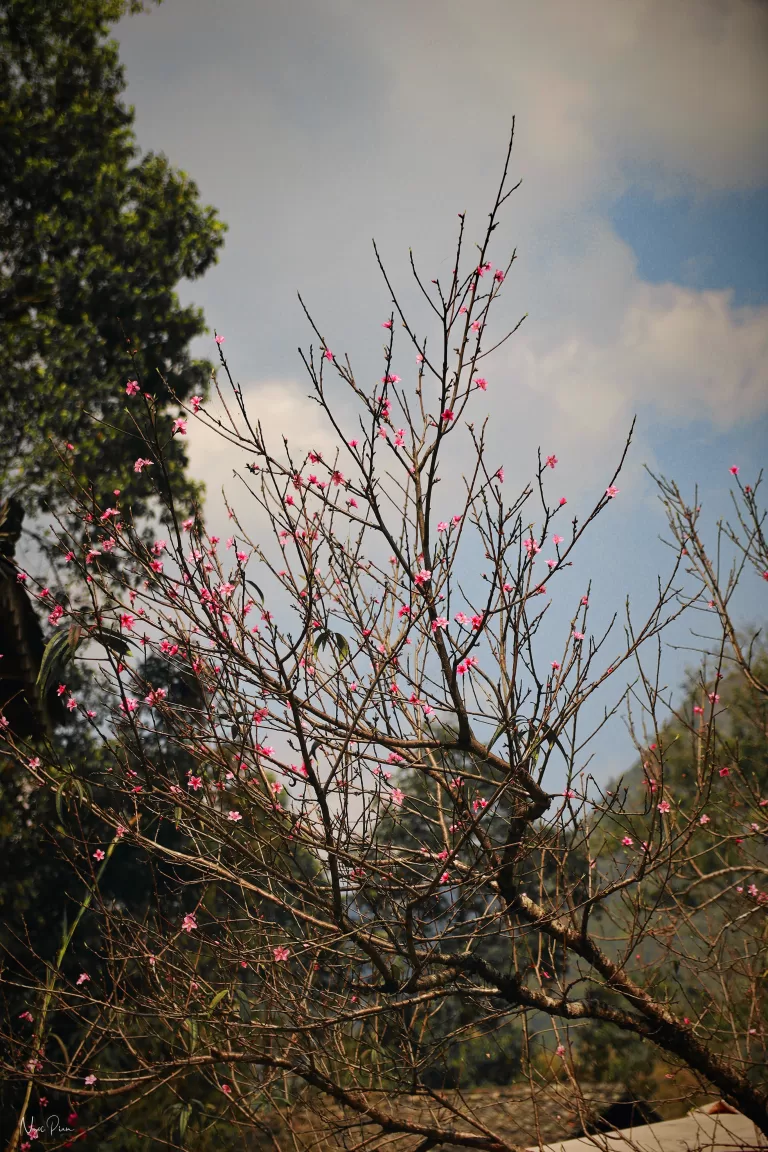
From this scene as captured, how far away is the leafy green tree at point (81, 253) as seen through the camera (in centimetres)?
1369

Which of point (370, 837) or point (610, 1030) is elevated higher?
point (370, 837)

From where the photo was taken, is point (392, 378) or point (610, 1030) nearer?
point (392, 378)

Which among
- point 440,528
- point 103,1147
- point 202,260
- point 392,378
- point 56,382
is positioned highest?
point 202,260

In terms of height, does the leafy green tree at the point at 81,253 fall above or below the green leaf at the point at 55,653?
above

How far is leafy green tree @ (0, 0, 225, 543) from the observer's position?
13.7m

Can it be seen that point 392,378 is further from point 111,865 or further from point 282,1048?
point 111,865

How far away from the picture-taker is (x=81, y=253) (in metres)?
15.0

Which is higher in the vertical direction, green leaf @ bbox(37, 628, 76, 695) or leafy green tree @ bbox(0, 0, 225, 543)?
leafy green tree @ bbox(0, 0, 225, 543)

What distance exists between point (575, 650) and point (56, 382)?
12.7 m

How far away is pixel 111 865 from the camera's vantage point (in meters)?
13.3

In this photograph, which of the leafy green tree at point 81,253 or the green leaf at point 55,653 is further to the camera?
the leafy green tree at point 81,253

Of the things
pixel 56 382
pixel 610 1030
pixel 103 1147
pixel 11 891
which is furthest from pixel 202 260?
pixel 610 1030

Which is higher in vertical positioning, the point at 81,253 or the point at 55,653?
the point at 81,253

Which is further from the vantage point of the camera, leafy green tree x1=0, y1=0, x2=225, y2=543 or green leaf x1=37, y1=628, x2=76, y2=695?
leafy green tree x1=0, y1=0, x2=225, y2=543
